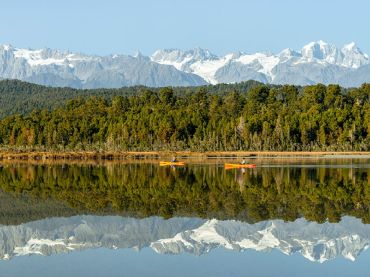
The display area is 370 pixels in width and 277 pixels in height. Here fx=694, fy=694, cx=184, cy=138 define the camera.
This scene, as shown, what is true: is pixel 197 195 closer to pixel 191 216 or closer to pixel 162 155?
pixel 191 216

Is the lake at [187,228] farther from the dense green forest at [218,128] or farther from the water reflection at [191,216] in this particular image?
the dense green forest at [218,128]

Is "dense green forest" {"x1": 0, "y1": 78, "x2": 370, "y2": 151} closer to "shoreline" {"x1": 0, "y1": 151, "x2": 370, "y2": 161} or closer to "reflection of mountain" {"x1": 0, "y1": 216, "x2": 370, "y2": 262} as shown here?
"shoreline" {"x1": 0, "y1": 151, "x2": 370, "y2": 161}

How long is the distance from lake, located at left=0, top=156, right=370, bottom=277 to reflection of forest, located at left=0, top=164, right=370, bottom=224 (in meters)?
0.09

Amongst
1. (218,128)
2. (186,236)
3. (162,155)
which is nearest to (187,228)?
(186,236)

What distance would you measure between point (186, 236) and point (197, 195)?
18793 mm

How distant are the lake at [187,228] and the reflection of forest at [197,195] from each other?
0.09 m

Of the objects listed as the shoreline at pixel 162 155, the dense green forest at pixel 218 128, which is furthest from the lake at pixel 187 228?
the dense green forest at pixel 218 128

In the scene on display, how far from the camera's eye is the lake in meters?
32.2

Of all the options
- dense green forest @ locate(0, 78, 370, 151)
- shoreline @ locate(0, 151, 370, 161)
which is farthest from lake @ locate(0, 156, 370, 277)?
dense green forest @ locate(0, 78, 370, 151)

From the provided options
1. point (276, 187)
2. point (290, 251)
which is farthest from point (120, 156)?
point (290, 251)

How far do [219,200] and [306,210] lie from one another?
9.01m

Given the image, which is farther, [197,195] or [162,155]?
[162,155]

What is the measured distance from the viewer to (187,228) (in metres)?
42.7

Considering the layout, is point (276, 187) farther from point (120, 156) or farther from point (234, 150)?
point (234, 150)
